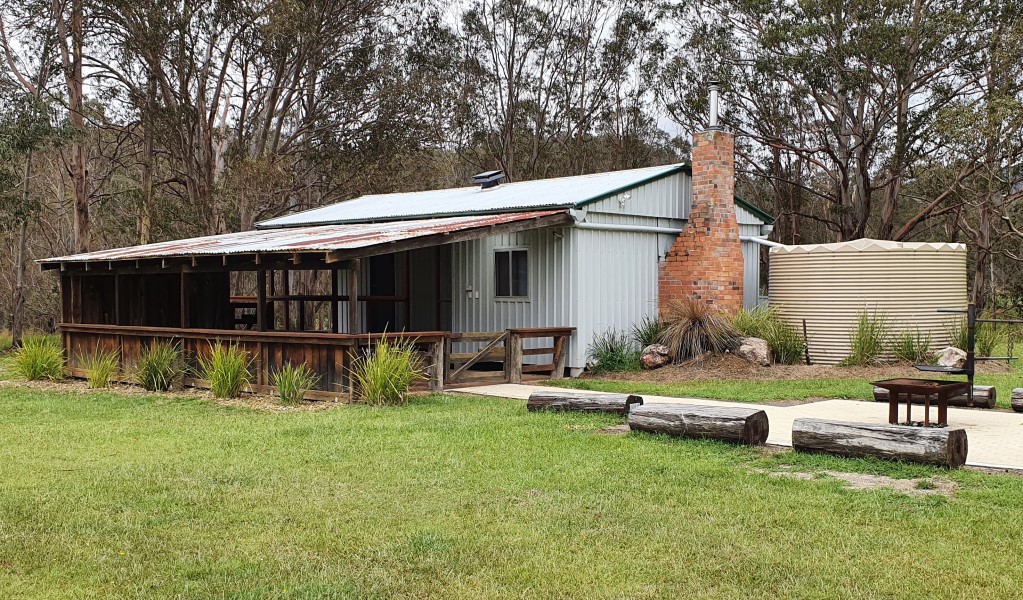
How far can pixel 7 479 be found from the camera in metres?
7.96

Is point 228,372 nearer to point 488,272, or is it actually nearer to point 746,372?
point 488,272

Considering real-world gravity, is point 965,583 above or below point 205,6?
below

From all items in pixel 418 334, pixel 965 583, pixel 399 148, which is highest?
pixel 399 148

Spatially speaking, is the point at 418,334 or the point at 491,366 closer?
the point at 418,334

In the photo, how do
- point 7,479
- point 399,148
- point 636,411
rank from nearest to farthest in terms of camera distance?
point 7,479 → point 636,411 → point 399,148

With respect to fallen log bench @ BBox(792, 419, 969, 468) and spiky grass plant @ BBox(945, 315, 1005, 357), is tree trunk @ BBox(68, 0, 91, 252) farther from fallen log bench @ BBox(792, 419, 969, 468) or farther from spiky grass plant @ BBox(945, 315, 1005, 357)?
fallen log bench @ BBox(792, 419, 969, 468)

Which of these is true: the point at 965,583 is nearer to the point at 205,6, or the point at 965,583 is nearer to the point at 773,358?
the point at 773,358

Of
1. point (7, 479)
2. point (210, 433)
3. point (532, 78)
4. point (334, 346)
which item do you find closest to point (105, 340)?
point (334, 346)

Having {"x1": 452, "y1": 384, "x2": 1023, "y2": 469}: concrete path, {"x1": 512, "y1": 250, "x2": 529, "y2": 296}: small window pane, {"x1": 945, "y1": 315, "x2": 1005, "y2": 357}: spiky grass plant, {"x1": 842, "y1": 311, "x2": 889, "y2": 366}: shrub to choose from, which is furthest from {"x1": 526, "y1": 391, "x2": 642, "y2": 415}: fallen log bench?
{"x1": 945, "y1": 315, "x2": 1005, "y2": 357}: spiky grass plant

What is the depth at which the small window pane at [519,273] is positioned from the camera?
16984 mm

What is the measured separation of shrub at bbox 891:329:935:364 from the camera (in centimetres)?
1647

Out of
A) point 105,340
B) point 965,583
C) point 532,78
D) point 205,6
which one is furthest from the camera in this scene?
point 532,78

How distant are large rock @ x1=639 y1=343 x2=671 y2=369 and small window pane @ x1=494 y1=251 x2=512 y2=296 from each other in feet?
8.29

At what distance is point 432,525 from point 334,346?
7126 mm
